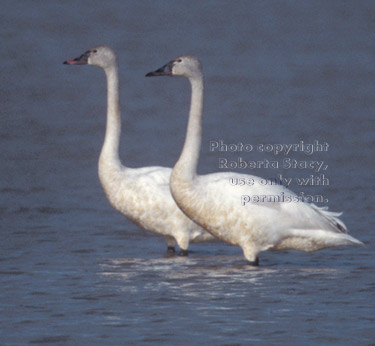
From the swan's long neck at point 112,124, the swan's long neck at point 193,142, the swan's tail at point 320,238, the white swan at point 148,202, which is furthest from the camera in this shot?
the swan's long neck at point 112,124

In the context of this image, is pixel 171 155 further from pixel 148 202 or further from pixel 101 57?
pixel 148 202

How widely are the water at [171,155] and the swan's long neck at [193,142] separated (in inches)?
32.3

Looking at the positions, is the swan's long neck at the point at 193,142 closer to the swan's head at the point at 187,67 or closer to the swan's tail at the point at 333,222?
the swan's head at the point at 187,67

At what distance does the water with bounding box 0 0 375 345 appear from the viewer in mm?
9172

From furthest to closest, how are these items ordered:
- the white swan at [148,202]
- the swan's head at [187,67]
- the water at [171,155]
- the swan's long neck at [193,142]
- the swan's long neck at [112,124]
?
the swan's long neck at [112,124], the white swan at [148,202], the swan's head at [187,67], the swan's long neck at [193,142], the water at [171,155]

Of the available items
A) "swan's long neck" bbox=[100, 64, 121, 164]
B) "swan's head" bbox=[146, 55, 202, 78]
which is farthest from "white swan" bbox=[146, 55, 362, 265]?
"swan's long neck" bbox=[100, 64, 121, 164]

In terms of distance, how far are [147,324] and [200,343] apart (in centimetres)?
64

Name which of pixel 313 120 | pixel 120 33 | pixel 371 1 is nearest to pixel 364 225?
pixel 313 120

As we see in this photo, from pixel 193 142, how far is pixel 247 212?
0.79 m

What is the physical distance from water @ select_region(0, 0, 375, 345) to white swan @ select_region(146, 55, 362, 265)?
25cm

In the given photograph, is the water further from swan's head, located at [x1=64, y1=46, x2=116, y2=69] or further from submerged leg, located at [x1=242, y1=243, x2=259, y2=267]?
swan's head, located at [x1=64, y1=46, x2=116, y2=69]

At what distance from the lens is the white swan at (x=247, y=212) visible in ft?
35.5

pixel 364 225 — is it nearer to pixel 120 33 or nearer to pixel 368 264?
pixel 368 264

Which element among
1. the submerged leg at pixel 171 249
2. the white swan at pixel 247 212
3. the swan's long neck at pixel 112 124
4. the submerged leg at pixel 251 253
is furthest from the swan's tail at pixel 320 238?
the swan's long neck at pixel 112 124
